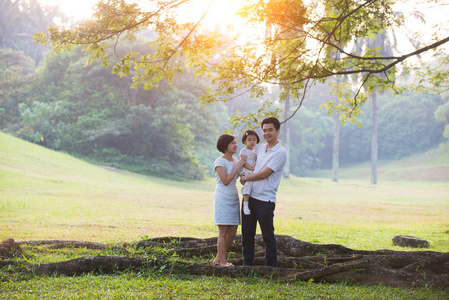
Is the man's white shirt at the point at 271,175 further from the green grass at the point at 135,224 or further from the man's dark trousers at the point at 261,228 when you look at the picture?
the green grass at the point at 135,224

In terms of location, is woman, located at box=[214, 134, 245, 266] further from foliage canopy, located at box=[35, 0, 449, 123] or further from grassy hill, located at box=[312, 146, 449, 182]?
grassy hill, located at box=[312, 146, 449, 182]

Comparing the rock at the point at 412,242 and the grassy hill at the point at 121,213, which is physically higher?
the rock at the point at 412,242

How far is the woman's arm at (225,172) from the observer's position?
5.97 meters

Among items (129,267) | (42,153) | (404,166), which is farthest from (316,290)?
(404,166)

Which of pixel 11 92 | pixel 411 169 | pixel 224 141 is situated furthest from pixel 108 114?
pixel 411 169

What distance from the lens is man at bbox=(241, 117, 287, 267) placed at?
5.71 m

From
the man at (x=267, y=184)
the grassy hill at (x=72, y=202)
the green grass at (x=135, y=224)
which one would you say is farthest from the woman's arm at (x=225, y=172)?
the grassy hill at (x=72, y=202)

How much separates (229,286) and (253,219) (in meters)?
0.94

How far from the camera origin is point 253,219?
19.5 ft

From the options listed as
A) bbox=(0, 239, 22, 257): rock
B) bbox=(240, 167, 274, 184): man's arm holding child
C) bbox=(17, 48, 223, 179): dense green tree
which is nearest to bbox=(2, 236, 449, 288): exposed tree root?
bbox=(0, 239, 22, 257): rock

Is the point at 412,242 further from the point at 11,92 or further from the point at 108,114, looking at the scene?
the point at 11,92

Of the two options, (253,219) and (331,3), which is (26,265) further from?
(331,3)

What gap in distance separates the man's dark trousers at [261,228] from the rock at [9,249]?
137 inches

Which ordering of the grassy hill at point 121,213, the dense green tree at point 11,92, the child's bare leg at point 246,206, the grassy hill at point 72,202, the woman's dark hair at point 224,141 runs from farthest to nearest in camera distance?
the dense green tree at point 11,92 < the grassy hill at point 72,202 < the grassy hill at point 121,213 < the woman's dark hair at point 224,141 < the child's bare leg at point 246,206
